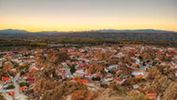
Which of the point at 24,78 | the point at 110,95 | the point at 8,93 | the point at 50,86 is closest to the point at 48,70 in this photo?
the point at 24,78

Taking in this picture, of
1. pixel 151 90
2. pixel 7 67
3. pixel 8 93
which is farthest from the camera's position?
pixel 7 67

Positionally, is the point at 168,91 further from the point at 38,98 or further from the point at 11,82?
the point at 11,82

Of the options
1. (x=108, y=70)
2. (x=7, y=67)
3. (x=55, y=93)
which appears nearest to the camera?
(x=55, y=93)

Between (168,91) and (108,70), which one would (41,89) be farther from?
(108,70)

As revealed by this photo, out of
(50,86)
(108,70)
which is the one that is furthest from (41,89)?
(108,70)

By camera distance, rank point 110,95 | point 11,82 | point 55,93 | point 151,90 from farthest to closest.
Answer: point 11,82, point 151,90, point 55,93, point 110,95

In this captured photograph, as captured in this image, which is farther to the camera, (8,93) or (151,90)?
(8,93)

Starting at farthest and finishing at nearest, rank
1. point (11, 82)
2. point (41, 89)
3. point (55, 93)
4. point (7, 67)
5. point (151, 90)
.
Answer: point (7, 67), point (11, 82), point (41, 89), point (151, 90), point (55, 93)

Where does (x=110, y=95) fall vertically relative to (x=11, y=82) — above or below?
above

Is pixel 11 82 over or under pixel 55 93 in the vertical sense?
under
